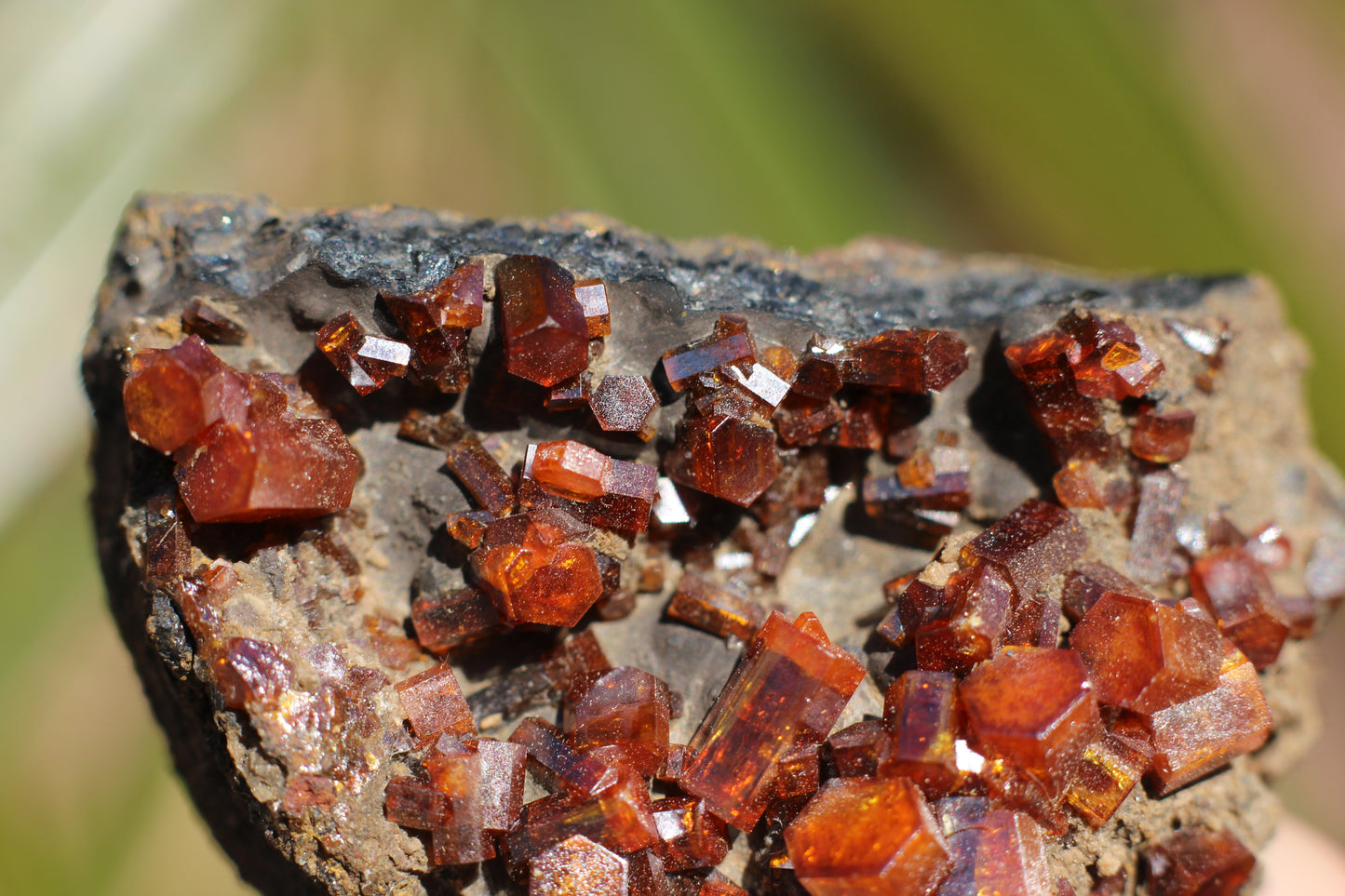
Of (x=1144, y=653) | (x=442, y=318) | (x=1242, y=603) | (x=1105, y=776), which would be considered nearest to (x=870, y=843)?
(x=1105, y=776)

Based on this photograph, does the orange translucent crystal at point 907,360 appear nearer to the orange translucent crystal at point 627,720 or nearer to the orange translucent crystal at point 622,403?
the orange translucent crystal at point 622,403

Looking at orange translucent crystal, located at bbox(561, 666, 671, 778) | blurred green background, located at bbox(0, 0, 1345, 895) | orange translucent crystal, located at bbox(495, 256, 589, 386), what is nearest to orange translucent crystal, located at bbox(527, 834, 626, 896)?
orange translucent crystal, located at bbox(561, 666, 671, 778)

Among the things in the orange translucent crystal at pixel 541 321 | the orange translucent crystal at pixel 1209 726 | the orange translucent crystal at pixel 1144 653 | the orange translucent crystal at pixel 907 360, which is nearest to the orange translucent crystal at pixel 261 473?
the orange translucent crystal at pixel 541 321

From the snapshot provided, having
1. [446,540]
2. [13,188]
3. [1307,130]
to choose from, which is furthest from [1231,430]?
[13,188]

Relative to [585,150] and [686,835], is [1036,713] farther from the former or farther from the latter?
[585,150]

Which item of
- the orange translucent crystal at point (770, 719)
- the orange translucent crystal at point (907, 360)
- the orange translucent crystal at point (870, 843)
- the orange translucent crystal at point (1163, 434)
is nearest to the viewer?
the orange translucent crystal at point (870, 843)

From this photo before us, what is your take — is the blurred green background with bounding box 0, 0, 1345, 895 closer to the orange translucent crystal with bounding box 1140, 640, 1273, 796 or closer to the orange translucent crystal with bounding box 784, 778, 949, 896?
the orange translucent crystal with bounding box 784, 778, 949, 896

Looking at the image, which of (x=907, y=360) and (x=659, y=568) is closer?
(x=907, y=360)
